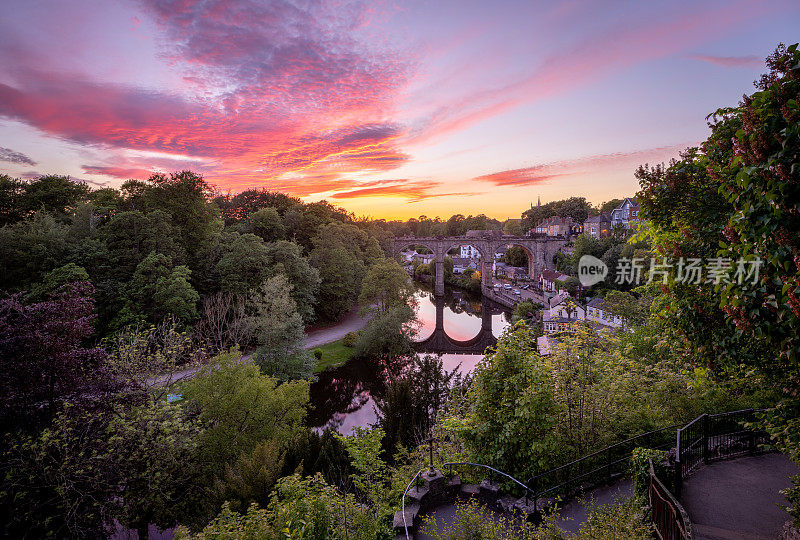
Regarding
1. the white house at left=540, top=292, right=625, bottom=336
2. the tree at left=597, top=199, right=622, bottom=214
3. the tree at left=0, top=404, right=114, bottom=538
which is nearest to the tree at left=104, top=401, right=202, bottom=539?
the tree at left=0, top=404, right=114, bottom=538

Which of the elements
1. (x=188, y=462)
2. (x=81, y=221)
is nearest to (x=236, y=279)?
(x=81, y=221)

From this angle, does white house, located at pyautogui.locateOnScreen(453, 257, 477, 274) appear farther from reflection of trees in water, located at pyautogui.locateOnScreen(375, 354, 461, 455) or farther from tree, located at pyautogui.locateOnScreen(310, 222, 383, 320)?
reflection of trees in water, located at pyautogui.locateOnScreen(375, 354, 461, 455)

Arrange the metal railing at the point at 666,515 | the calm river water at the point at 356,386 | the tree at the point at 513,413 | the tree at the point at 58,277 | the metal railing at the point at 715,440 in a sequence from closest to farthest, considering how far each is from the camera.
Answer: the metal railing at the point at 666,515 → the tree at the point at 513,413 → the metal railing at the point at 715,440 → the tree at the point at 58,277 → the calm river water at the point at 356,386

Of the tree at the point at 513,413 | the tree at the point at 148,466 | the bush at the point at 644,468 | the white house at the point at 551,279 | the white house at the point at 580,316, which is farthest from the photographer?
the white house at the point at 551,279

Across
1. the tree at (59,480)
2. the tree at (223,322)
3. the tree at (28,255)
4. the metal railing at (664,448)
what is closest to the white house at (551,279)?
the tree at (223,322)

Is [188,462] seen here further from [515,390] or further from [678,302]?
[678,302]

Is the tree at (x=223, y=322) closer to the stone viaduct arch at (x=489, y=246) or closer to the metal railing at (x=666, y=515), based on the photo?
the metal railing at (x=666, y=515)
